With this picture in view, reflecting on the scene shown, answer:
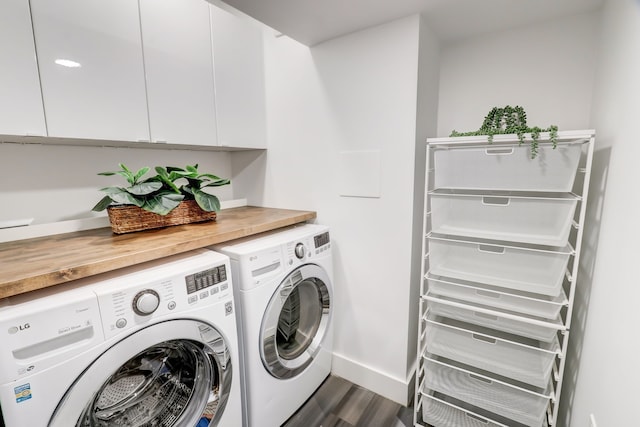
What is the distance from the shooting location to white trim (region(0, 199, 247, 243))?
1310mm

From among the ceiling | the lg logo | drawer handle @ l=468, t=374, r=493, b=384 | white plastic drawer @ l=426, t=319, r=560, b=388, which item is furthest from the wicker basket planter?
drawer handle @ l=468, t=374, r=493, b=384

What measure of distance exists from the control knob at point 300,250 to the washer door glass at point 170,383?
Answer: 501 millimetres

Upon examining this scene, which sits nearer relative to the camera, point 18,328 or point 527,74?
point 18,328

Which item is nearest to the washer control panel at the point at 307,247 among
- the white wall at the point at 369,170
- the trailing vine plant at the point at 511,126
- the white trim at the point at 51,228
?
the white wall at the point at 369,170

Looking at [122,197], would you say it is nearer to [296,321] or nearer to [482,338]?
[296,321]

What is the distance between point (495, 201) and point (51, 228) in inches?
79.5

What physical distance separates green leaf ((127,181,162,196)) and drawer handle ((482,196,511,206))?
1440 millimetres

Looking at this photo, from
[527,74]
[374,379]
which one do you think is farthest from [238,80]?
[374,379]

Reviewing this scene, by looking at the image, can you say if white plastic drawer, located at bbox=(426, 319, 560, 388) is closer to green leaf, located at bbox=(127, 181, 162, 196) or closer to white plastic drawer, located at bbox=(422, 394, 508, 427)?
white plastic drawer, located at bbox=(422, 394, 508, 427)

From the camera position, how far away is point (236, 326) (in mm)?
1249

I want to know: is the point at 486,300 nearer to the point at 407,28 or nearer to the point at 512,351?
the point at 512,351

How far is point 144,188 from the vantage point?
1328mm

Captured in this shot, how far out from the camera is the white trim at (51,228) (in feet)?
4.30

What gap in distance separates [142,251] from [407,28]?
1484mm
